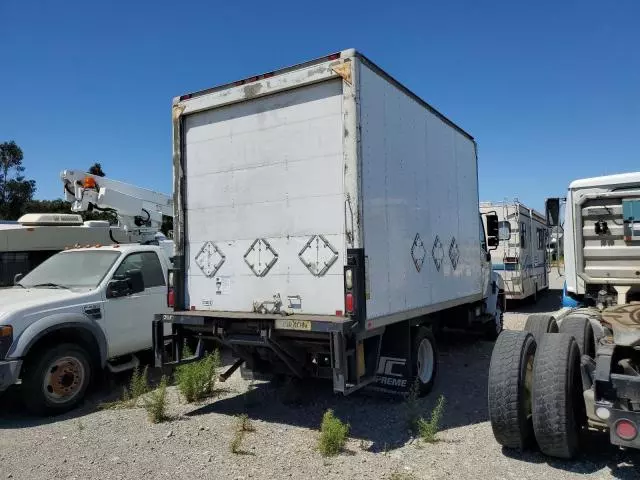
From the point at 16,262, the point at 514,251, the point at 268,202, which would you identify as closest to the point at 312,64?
the point at 268,202

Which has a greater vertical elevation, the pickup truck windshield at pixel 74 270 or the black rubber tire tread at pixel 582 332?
the pickup truck windshield at pixel 74 270

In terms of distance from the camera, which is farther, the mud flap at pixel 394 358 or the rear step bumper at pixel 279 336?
the mud flap at pixel 394 358

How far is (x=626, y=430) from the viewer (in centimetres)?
364

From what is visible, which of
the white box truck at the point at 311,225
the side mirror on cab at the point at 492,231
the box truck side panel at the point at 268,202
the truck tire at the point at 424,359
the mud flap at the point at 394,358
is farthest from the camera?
the side mirror on cab at the point at 492,231

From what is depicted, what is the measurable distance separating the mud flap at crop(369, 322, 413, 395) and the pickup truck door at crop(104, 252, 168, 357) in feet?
11.4

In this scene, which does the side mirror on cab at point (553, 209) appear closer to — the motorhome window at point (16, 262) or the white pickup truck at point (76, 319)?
the white pickup truck at point (76, 319)

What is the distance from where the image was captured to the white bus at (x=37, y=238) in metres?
9.48

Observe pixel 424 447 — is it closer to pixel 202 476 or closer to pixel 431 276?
pixel 202 476

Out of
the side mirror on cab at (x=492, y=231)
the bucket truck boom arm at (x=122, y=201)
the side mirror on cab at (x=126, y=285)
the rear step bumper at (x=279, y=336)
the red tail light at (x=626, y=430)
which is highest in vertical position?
the bucket truck boom arm at (x=122, y=201)

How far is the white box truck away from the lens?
5082 mm

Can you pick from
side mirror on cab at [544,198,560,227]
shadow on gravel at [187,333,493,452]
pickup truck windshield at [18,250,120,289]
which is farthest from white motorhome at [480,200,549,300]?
pickup truck windshield at [18,250,120,289]

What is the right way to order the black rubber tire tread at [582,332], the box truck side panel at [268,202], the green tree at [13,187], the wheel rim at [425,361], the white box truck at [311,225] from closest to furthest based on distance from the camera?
the black rubber tire tread at [582,332]
the white box truck at [311,225]
the box truck side panel at [268,202]
the wheel rim at [425,361]
the green tree at [13,187]

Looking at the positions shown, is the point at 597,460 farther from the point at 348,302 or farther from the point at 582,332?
the point at 348,302

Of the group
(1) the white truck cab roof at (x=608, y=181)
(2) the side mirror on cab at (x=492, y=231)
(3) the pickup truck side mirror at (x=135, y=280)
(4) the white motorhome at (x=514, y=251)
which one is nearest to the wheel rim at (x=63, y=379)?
(3) the pickup truck side mirror at (x=135, y=280)
